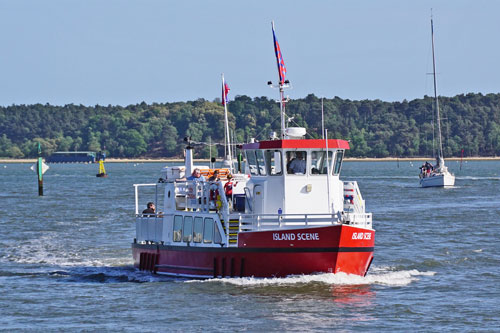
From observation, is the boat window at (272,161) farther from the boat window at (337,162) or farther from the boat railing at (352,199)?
the boat railing at (352,199)

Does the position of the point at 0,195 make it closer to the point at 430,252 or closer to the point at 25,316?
the point at 430,252

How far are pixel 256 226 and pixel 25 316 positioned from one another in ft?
26.1

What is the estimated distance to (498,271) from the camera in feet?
127

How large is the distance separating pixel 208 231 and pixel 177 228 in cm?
231

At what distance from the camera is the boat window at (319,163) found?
33.8 metres

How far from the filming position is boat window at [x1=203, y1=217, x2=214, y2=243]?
34.2 m

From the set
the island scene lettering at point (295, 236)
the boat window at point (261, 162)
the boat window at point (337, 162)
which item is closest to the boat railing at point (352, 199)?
the boat window at point (337, 162)

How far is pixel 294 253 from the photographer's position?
31844 mm

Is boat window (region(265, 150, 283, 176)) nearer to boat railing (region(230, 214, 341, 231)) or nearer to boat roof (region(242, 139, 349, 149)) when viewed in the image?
boat roof (region(242, 139, 349, 149))

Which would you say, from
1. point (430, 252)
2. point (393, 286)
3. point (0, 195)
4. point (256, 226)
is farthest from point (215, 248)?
point (0, 195)

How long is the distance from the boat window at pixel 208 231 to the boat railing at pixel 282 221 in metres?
1.26

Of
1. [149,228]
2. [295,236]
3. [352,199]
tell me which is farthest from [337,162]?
[149,228]

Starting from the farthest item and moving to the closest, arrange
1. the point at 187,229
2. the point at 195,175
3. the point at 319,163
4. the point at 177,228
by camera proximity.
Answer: the point at 195,175 < the point at 177,228 < the point at 187,229 < the point at 319,163

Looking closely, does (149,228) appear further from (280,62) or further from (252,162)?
(280,62)
